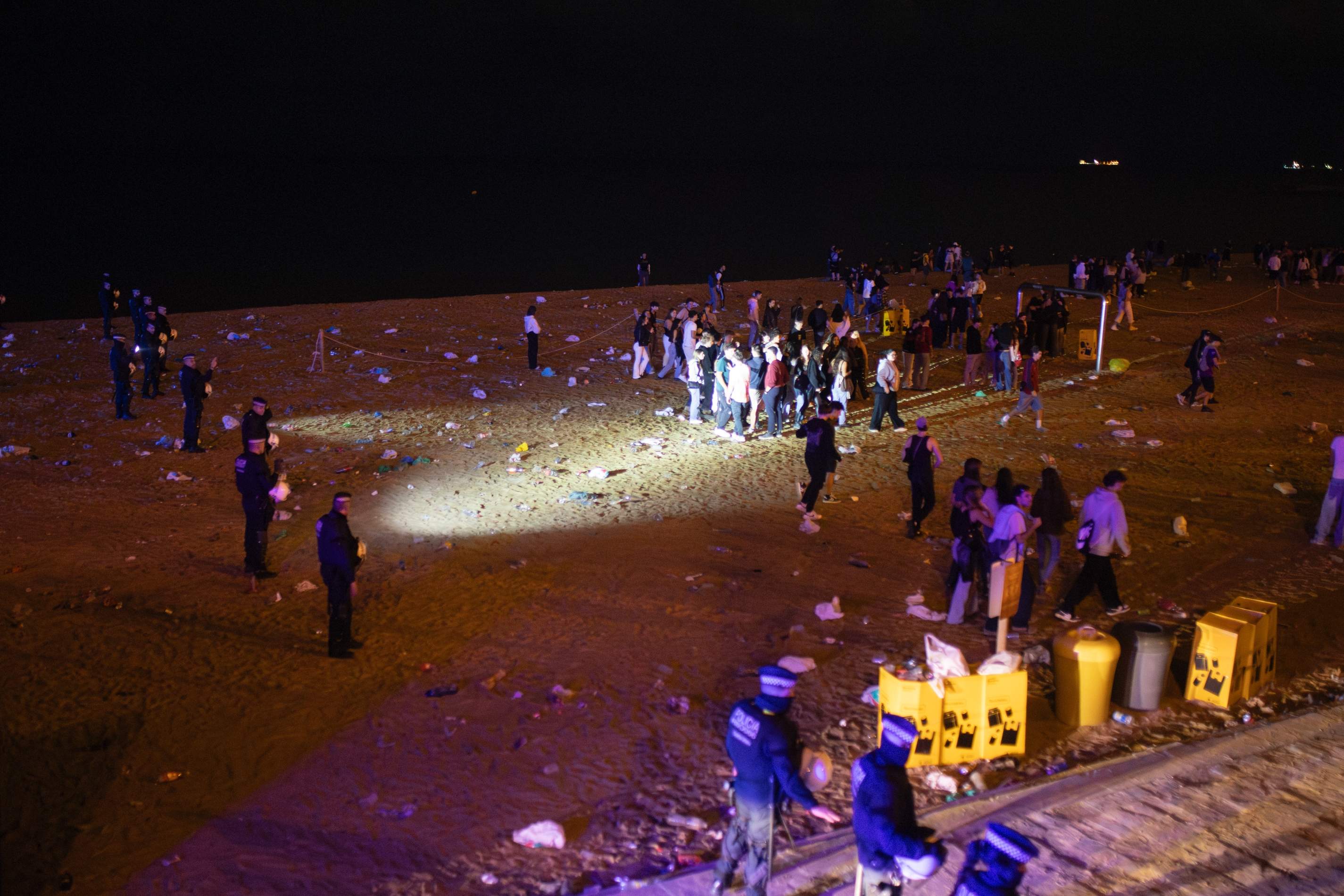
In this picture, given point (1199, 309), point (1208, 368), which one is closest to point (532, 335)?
point (1208, 368)

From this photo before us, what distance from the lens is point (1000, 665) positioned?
6.76 metres

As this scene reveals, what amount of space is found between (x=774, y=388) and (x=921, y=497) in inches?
172

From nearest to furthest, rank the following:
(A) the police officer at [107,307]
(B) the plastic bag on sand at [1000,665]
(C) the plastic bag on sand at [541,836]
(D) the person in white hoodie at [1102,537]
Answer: (C) the plastic bag on sand at [541,836] < (B) the plastic bag on sand at [1000,665] < (D) the person in white hoodie at [1102,537] < (A) the police officer at [107,307]

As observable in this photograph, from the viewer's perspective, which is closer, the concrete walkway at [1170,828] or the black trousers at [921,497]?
the concrete walkway at [1170,828]

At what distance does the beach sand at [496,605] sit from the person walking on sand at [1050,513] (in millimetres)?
439

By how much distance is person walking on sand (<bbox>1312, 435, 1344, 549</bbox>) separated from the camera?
10.4m

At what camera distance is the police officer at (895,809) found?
4.25m

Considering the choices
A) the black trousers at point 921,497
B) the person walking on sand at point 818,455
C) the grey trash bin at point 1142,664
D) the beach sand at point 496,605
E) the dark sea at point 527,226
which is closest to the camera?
the beach sand at point 496,605

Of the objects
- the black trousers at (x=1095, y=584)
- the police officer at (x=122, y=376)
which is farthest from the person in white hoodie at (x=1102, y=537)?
the police officer at (x=122, y=376)

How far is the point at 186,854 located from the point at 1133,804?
5.55 m

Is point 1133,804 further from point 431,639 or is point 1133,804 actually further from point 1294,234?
point 1294,234

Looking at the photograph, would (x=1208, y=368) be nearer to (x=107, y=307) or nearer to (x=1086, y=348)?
(x=1086, y=348)

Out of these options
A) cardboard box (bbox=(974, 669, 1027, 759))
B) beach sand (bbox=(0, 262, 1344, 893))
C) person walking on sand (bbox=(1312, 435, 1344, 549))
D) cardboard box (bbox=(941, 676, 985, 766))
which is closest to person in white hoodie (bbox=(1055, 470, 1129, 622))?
beach sand (bbox=(0, 262, 1344, 893))

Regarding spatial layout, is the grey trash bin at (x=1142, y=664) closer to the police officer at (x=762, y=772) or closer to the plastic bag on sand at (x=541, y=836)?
the police officer at (x=762, y=772)
